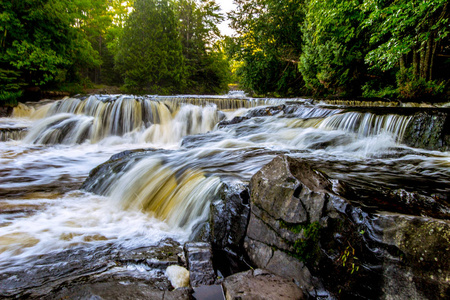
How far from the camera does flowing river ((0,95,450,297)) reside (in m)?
2.64

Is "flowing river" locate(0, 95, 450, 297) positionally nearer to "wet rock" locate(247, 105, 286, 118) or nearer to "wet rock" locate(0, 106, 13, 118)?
"wet rock" locate(247, 105, 286, 118)

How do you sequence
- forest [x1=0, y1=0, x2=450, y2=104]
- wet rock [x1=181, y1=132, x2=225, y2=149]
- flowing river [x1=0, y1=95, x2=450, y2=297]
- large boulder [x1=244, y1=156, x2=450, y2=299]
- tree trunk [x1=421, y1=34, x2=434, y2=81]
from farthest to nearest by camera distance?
tree trunk [x1=421, y1=34, x2=434, y2=81] → forest [x1=0, y1=0, x2=450, y2=104] → wet rock [x1=181, y1=132, x2=225, y2=149] → flowing river [x1=0, y1=95, x2=450, y2=297] → large boulder [x1=244, y1=156, x2=450, y2=299]

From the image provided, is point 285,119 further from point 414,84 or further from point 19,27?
point 19,27

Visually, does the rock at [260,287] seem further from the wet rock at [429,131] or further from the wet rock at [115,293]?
the wet rock at [429,131]

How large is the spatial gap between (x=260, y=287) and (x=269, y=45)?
1721 centimetres

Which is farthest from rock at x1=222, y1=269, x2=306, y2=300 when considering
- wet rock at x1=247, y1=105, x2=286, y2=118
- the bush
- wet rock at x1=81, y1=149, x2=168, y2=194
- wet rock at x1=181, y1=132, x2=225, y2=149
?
the bush

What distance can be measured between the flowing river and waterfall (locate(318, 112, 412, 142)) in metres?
0.02

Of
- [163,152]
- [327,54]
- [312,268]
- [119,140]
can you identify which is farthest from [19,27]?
[312,268]

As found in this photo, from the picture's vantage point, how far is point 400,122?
17.0ft

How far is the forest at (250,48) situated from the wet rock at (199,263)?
266 inches

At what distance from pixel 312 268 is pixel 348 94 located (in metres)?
11.5

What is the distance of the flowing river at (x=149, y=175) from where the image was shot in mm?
2637

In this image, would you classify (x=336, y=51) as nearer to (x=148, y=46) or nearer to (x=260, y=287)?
(x=260, y=287)

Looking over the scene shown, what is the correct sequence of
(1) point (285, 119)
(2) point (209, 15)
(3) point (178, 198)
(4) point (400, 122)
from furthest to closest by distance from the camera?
1. (2) point (209, 15)
2. (1) point (285, 119)
3. (4) point (400, 122)
4. (3) point (178, 198)
